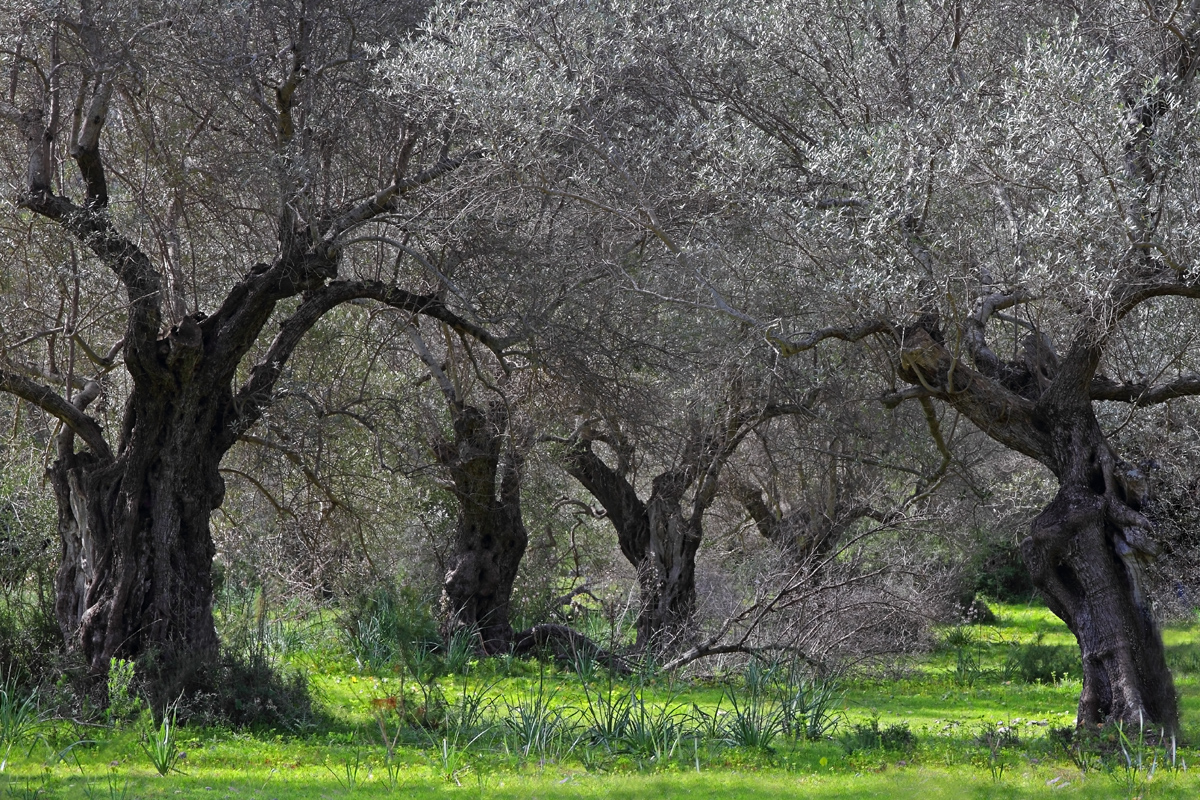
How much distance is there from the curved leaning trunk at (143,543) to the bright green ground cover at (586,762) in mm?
812

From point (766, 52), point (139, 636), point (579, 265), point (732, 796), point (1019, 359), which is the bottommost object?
point (732, 796)

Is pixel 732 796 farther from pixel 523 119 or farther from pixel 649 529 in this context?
pixel 649 529

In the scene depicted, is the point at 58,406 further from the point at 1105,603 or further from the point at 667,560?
the point at 1105,603

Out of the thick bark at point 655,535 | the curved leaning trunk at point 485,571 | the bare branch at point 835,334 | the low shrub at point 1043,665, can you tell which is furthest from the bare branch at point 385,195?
the low shrub at point 1043,665

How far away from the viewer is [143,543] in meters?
9.10

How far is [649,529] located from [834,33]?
7.23 meters

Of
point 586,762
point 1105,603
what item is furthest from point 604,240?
point 1105,603

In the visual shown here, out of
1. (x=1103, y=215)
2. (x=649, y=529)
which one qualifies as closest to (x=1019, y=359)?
(x=1103, y=215)

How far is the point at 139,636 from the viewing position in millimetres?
8969

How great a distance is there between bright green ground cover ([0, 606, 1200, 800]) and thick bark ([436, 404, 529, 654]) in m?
3.61

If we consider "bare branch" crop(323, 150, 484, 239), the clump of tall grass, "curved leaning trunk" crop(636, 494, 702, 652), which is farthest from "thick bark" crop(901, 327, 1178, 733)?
the clump of tall grass

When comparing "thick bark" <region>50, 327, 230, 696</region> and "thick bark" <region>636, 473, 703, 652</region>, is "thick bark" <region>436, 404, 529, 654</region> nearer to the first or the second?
"thick bark" <region>636, 473, 703, 652</region>

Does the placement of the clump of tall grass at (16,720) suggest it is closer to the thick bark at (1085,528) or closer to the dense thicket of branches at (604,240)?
the dense thicket of branches at (604,240)

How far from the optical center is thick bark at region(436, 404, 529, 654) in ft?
44.4
